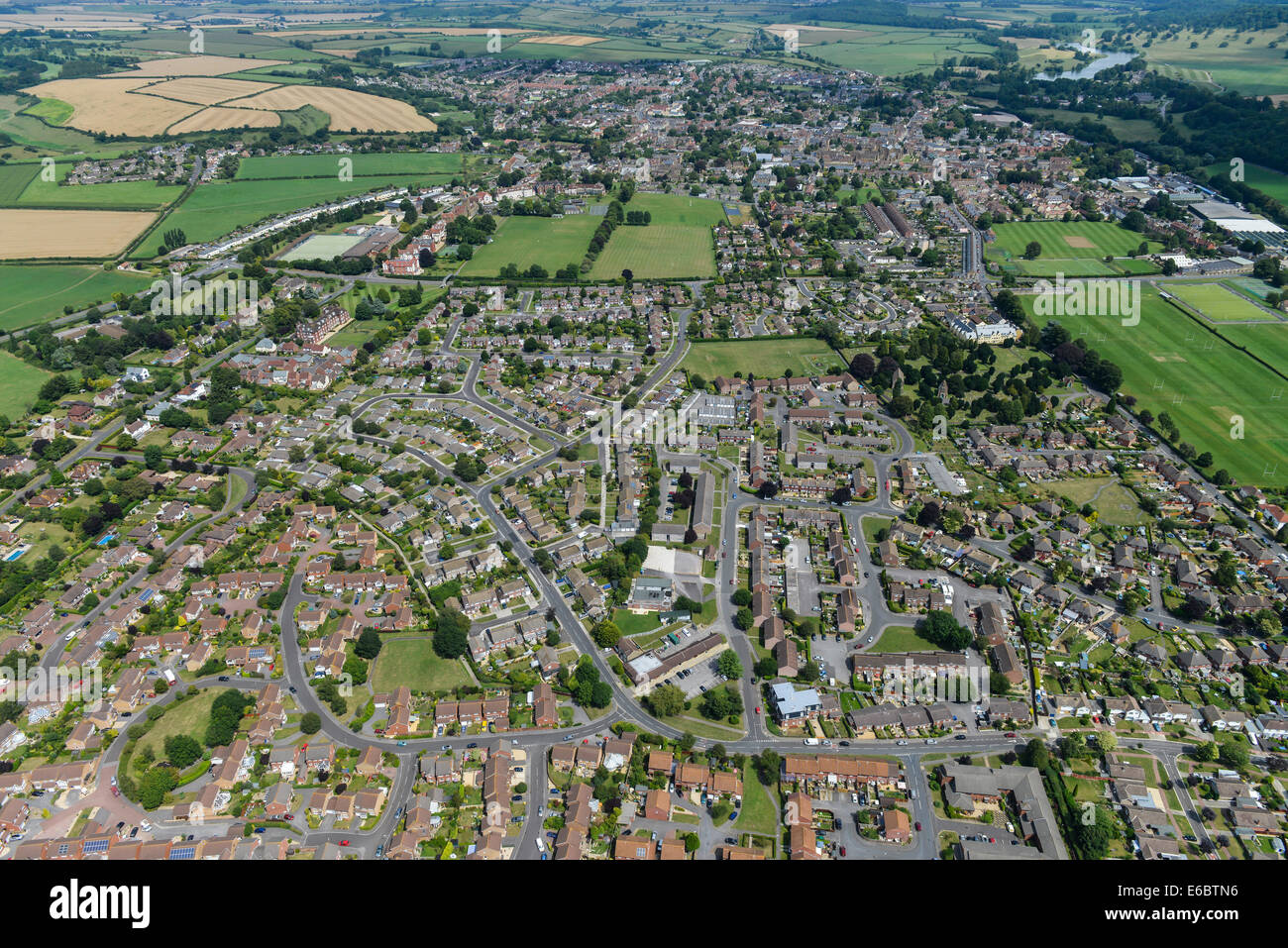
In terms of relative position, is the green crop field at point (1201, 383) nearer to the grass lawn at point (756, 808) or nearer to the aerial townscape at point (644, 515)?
the aerial townscape at point (644, 515)

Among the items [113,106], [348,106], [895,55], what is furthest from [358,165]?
[895,55]

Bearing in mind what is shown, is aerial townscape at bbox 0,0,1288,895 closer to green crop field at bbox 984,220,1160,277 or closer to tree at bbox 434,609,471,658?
tree at bbox 434,609,471,658

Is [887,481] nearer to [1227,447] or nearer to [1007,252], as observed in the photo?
[1227,447]

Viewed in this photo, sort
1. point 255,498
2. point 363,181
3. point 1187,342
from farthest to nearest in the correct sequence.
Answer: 1. point 363,181
2. point 1187,342
3. point 255,498

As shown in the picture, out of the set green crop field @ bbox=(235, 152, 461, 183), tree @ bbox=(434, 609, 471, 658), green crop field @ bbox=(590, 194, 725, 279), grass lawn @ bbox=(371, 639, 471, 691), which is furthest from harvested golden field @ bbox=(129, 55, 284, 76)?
tree @ bbox=(434, 609, 471, 658)

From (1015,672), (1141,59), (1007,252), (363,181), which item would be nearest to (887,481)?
(1015,672)

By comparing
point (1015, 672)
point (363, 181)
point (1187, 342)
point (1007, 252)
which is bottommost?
point (1015, 672)

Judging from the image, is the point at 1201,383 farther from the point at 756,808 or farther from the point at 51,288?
the point at 51,288
